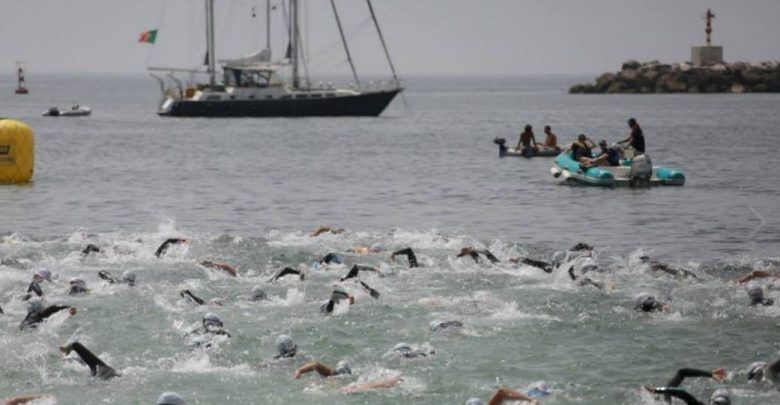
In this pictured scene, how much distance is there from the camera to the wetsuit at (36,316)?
21.3 m

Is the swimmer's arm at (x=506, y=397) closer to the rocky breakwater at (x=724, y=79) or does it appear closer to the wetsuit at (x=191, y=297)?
the wetsuit at (x=191, y=297)

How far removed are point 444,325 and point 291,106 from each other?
84.8 metres

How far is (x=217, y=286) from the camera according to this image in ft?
83.7

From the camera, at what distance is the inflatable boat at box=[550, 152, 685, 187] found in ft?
150

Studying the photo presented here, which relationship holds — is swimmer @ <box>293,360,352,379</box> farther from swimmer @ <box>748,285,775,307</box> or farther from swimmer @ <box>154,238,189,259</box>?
swimmer @ <box>154,238,189,259</box>

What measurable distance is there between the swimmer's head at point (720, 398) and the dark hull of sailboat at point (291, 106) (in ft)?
290

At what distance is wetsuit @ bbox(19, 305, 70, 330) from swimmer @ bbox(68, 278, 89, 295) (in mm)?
2739

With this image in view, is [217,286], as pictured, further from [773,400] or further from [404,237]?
[773,400]

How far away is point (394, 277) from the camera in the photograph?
2595 cm

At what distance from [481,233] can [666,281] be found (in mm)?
10318

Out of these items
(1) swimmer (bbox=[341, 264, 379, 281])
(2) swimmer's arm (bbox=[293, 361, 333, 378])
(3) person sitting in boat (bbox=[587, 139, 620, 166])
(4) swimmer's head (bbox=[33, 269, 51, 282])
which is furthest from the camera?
(3) person sitting in boat (bbox=[587, 139, 620, 166])

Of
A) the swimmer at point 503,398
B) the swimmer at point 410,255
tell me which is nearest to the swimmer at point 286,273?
the swimmer at point 410,255

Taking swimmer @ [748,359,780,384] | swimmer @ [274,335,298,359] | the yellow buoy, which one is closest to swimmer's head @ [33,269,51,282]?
swimmer @ [274,335,298,359]

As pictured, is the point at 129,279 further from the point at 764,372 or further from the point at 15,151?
the point at 15,151
